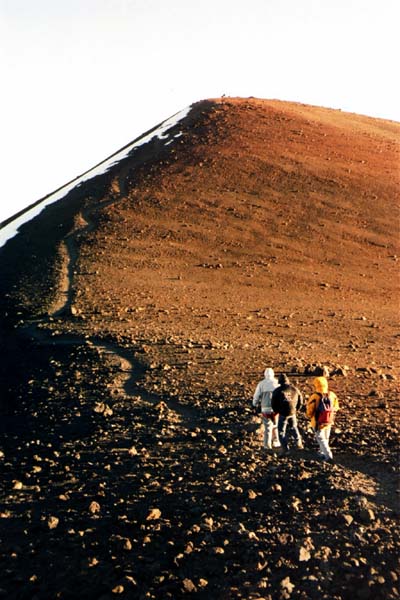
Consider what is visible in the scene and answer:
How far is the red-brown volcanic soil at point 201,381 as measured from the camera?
733 centimetres

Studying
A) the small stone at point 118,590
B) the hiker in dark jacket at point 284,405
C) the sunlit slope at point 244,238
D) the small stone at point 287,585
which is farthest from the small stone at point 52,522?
the sunlit slope at point 244,238

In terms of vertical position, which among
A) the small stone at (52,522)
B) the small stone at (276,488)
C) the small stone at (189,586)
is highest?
the small stone at (52,522)

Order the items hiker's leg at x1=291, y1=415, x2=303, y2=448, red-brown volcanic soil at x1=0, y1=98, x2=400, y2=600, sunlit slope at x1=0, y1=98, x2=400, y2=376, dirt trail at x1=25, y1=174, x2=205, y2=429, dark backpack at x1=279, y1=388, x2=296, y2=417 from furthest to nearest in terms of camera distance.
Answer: sunlit slope at x1=0, y1=98, x2=400, y2=376 → dirt trail at x1=25, y1=174, x2=205, y2=429 → hiker's leg at x1=291, y1=415, x2=303, y2=448 → dark backpack at x1=279, y1=388, x2=296, y2=417 → red-brown volcanic soil at x1=0, y1=98, x2=400, y2=600

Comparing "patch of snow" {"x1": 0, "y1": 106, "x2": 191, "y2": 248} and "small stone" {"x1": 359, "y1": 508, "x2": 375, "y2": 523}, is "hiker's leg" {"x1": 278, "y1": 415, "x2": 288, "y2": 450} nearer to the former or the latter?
"small stone" {"x1": 359, "y1": 508, "x2": 375, "y2": 523}

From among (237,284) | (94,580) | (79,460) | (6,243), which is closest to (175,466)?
(79,460)

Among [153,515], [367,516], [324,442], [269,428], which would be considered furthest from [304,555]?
[269,428]

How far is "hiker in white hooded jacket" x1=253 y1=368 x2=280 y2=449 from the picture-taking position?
34.6 ft

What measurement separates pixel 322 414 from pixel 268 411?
104 centimetres

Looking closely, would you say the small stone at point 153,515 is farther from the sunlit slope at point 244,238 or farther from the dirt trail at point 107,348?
the sunlit slope at point 244,238

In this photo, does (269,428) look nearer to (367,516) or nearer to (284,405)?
(284,405)

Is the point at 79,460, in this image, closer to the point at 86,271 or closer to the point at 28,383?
the point at 28,383

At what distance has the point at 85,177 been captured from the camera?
47.7 metres

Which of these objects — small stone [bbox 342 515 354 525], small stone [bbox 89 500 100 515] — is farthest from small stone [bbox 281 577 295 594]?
small stone [bbox 89 500 100 515]

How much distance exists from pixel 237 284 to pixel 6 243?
17.5 meters
